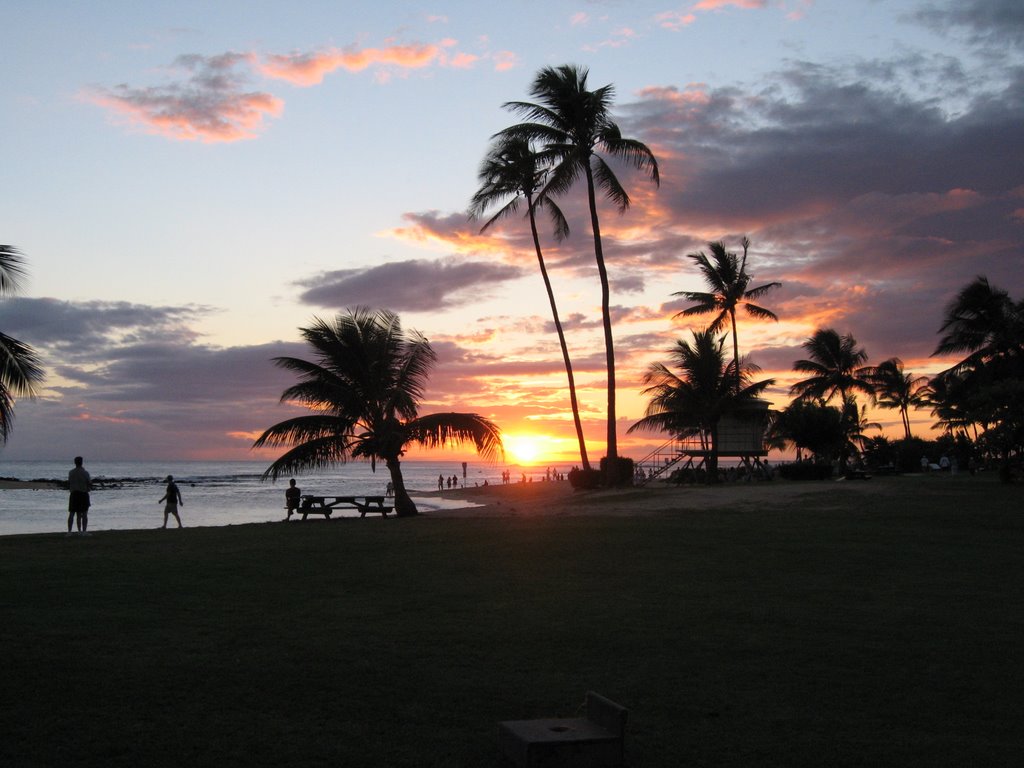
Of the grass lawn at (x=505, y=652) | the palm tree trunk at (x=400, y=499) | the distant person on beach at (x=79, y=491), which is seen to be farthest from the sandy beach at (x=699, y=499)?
the distant person on beach at (x=79, y=491)

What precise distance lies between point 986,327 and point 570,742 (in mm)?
44473

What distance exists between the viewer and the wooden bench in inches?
204

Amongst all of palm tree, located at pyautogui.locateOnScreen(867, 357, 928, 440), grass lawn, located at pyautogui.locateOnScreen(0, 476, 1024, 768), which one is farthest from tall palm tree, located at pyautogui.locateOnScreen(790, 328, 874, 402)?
grass lawn, located at pyautogui.locateOnScreen(0, 476, 1024, 768)

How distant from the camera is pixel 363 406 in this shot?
92.2 feet

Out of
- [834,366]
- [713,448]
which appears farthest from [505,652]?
[834,366]

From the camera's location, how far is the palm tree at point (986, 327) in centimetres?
4241

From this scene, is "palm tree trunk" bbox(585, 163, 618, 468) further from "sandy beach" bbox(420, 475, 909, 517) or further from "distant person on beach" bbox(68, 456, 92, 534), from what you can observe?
"distant person on beach" bbox(68, 456, 92, 534)

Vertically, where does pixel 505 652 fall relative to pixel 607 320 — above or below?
below

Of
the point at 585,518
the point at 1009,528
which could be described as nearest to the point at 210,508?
the point at 585,518

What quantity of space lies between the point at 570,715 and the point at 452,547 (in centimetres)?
1026

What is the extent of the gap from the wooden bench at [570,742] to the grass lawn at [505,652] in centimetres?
36

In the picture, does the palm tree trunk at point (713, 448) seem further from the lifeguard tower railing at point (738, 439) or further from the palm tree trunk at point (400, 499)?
the palm tree trunk at point (400, 499)

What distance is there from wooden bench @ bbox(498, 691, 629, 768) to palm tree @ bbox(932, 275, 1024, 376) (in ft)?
140

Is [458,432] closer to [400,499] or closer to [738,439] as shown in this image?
[400,499]
